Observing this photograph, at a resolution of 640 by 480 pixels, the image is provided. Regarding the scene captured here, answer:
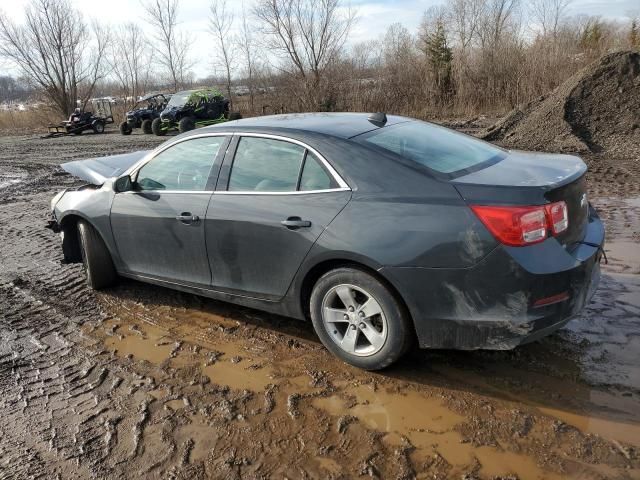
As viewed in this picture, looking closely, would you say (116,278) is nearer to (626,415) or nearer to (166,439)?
(166,439)

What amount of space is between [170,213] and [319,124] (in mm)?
1295

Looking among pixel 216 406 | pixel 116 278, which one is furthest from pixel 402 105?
pixel 216 406

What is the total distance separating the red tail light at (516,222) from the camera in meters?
2.75

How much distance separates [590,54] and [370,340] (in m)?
22.4

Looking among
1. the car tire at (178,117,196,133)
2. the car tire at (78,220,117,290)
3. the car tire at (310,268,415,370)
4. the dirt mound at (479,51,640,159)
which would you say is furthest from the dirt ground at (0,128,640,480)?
the car tire at (178,117,196,133)

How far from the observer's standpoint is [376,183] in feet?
10.3

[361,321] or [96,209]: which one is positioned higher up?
[96,209]

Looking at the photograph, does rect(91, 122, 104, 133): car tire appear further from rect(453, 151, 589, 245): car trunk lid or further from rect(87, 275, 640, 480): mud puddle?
rect(453, 151, 589, 245): car trunk lid

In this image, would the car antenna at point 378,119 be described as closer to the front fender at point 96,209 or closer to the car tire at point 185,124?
the front fender at point 96,209

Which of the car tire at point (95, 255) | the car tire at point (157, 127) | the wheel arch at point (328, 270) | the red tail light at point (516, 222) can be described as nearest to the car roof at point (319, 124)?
the wheel arch at point (328, 270)

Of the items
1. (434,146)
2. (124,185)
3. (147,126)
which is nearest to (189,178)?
(124,185)

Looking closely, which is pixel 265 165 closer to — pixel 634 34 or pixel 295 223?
pixel 295 223

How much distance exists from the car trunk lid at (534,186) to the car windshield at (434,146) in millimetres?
159

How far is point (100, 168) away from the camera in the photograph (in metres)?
5.45
